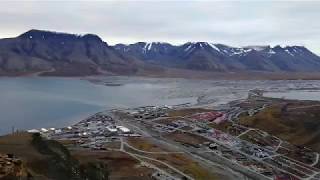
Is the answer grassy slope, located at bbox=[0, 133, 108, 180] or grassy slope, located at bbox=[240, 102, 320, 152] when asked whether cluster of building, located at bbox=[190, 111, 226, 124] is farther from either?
grassy slope, located at bbox=[0, 133, 108, 180]

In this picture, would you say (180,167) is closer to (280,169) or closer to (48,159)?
(280,169)

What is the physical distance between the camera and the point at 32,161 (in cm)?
4750

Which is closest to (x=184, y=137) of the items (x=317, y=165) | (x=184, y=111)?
(x=317, y=165)

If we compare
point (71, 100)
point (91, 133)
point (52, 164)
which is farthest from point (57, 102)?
point (52, 164)

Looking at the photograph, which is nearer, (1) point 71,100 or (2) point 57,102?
(2) point 57,102

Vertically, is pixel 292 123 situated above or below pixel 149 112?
above

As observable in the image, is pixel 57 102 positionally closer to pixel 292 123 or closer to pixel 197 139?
pixel 197 139

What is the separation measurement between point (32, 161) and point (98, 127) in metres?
56.0

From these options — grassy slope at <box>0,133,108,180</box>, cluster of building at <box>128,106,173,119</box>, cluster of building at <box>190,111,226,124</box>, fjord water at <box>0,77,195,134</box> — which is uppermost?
grassy slope at <box>0,133,108,180</box>

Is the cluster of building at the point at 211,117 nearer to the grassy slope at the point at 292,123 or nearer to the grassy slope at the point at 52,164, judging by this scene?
the grassy slope at the point at 292,123

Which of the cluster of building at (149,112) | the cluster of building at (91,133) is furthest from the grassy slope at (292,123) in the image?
the cluster of building at (91,133)

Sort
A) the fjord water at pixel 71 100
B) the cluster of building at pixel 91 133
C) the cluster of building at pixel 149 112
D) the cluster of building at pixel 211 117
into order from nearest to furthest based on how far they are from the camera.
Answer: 1. the cluster of building at pixel 91 133
2. the cluster of building at pixel 211 117
3. the fjord water at pixel 71 100
4. the cluster of building at pixel 149 112

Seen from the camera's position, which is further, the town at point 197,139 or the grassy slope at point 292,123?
the grassy slope at point 292,123

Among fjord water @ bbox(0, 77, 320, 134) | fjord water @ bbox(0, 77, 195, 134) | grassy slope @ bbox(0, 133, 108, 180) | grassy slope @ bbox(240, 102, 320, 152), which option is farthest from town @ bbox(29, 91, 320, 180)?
grassy slope @ bbox(0, 133, 108, 180)
